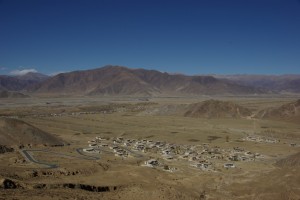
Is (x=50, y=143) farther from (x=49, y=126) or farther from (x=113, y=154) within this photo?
(x=49, y=126)

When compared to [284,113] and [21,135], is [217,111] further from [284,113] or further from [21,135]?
[21,135]

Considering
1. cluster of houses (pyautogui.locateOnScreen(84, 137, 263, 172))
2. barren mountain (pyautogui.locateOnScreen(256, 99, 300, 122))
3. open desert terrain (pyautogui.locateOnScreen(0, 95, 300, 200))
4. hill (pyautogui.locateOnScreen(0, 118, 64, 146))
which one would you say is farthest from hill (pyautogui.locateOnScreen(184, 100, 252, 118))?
hill (pyautogui.locateOnScreen(0, 118, 64, 146))

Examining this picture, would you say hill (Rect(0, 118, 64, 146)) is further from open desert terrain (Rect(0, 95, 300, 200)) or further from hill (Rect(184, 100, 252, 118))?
hill (Rect(184, 100, 252, 118))

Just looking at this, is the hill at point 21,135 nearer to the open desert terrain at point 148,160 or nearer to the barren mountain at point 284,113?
the open desert terrain at point 148,160

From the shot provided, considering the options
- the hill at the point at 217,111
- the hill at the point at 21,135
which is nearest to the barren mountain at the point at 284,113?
the hill at the point at 217,111

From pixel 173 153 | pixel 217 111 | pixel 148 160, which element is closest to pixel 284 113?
pixel 217 111

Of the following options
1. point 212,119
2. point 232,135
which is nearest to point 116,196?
point 232,135
